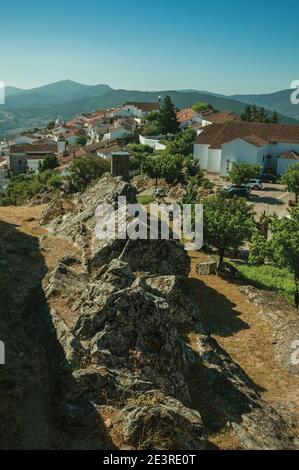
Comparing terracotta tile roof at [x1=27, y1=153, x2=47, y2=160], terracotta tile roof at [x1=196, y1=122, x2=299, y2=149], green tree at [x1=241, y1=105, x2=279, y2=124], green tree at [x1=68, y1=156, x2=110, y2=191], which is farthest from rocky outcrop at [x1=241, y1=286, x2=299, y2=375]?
terracotta tile roof at [x1=27, y1=153, x2=47, y2=160]

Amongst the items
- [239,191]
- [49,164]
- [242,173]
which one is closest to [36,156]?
[49,164]

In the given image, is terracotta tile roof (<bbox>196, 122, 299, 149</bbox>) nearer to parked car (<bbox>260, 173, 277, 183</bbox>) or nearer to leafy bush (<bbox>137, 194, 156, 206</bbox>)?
parked car (<bbox>260, 173, 277, 183</bbox>)

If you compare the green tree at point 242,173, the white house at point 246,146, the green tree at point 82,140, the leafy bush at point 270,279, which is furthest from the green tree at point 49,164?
the leafy bush at point 270,279

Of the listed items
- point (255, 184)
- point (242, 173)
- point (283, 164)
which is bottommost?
point (255, 184)

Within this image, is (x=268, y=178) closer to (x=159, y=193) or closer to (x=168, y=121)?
(x=159, y=193)

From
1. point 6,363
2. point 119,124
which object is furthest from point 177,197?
point 119,124
